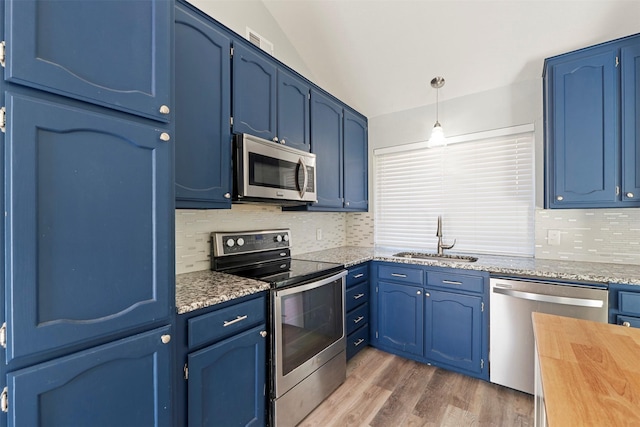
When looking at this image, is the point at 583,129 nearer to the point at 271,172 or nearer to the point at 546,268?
the point at 546,268

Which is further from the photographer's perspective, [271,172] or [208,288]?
[271,172]

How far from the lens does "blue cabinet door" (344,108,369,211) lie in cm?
289

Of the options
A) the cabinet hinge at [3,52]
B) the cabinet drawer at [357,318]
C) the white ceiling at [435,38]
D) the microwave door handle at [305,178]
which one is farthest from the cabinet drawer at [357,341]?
the cabinet hinge at [3,52]

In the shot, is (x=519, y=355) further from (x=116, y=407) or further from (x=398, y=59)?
(x=398, y=59)

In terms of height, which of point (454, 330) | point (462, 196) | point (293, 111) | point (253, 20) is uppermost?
point (253, 20)

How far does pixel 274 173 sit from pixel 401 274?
137 cm

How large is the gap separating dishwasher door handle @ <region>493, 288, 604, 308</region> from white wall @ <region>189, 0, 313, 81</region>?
2.55 m

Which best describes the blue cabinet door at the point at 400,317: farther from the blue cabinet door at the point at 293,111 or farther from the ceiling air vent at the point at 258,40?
the ceiling air vent at the point at 258,40

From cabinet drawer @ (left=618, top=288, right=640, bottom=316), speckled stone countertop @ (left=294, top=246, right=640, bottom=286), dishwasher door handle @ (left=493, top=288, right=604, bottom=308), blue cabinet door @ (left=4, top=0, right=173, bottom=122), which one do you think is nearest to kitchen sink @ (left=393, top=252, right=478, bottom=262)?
speckled stone countertop @ (left=294, top=246, right=640, bottom=286)

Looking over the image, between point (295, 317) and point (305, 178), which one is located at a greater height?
point (305, 178)

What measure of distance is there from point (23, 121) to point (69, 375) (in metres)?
0.77

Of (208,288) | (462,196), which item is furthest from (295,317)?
(462,196)

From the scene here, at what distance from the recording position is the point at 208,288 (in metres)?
Result: 1.47

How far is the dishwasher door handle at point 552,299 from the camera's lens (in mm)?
1719
